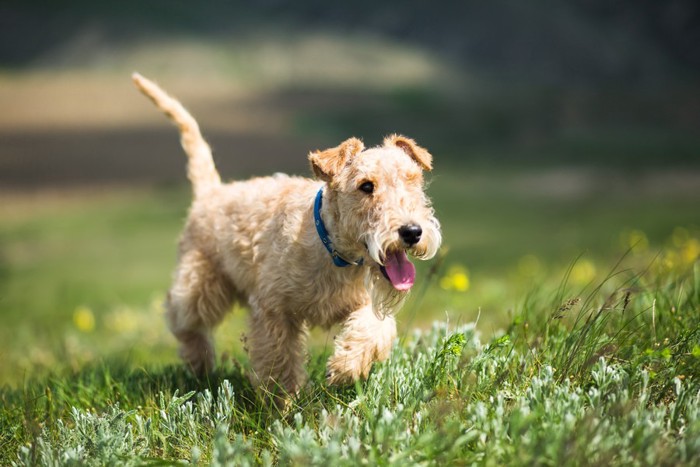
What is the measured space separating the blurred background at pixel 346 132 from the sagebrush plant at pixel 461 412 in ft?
1.49

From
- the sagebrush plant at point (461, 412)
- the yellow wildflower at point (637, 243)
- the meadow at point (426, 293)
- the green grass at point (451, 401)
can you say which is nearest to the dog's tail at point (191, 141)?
the meadow at point (426, 293)

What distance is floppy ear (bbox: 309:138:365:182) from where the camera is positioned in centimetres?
380

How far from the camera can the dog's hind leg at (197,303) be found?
4910mm

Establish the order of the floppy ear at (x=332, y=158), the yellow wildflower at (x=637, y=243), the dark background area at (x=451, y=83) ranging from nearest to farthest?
the floppy ear at (x=332, y=158) < the yellow wildflower at (x=637, y=243) < the dark background area at (x=451, y=83)

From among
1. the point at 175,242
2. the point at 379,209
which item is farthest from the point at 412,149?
the point at 175,242

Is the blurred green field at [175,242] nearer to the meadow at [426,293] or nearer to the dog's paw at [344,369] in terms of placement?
the meadow at [426,293]

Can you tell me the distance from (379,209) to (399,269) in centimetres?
32

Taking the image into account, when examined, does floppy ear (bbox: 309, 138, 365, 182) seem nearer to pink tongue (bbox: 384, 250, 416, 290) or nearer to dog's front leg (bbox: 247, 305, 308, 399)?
pink tongue (bbox: 384, 250, 416, 290)

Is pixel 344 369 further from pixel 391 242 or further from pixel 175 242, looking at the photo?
pixel 175 242

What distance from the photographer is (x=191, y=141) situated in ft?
18.1

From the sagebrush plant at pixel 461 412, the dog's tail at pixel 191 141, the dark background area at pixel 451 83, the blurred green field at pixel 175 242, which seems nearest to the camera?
the sagebrush plant at pixel 461 412

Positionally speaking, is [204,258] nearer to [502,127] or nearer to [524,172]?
[524,172]

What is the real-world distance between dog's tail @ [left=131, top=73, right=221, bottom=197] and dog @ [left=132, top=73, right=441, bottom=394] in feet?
2.01

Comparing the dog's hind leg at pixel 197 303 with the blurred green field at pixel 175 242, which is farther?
the blurred green field at pixel 175 242
